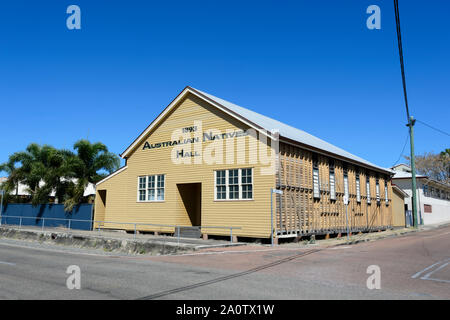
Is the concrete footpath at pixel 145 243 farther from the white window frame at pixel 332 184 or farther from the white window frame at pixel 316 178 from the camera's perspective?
the white window frame at pixel 332 184

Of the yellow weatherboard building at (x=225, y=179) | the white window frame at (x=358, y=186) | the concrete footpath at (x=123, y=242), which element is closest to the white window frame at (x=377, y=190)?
the yellow weatherboard building at (x=225, y=179)

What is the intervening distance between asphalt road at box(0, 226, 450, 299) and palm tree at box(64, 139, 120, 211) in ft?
54.2

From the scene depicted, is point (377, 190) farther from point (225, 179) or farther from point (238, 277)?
point (238, 277)

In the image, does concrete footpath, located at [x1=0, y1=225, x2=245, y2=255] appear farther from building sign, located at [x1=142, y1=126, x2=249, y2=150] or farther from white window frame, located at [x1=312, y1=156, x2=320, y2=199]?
white window frame, located at [x1=312, y1=156, x2=320, y2=199]

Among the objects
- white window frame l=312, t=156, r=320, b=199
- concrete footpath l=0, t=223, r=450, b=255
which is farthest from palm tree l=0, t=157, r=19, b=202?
white window frame l=312, t=156, r=320, b=199

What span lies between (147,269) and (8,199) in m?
30.4

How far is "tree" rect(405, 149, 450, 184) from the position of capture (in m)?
69.1

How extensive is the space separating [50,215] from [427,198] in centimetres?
4212

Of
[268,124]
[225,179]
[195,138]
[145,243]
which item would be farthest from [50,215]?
[268,124]

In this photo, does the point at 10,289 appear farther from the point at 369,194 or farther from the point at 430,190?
the point at 430,190

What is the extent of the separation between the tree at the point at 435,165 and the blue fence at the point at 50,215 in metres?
63.9

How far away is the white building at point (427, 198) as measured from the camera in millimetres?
42406

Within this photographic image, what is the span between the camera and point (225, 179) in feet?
64.2

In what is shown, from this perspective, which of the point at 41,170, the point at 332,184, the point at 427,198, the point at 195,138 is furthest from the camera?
Result: the point at 427,198
